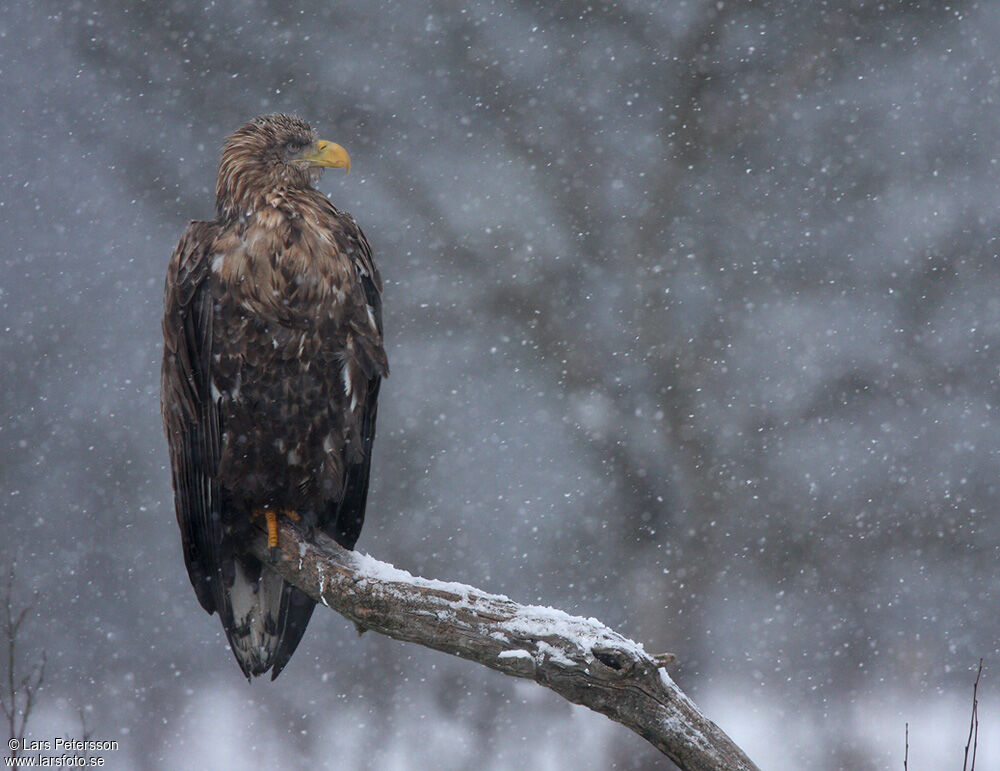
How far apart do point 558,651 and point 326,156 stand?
212cm

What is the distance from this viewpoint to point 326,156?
3557mm

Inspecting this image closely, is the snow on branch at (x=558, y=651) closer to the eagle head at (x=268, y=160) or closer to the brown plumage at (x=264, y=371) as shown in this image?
the brown plumage at (x=264, y=371)

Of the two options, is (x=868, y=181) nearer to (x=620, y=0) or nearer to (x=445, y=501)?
(x=620, y=0)

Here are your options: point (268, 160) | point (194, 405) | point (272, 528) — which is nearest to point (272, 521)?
point (272, 528)

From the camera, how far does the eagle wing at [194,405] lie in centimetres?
319

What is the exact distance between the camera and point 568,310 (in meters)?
9.96

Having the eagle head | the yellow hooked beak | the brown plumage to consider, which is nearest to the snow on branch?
the brown plumage

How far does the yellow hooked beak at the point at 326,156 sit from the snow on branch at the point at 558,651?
1625 millimetres

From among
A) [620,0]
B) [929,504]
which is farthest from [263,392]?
[620,0]

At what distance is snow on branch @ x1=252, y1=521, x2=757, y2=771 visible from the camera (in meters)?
2.16

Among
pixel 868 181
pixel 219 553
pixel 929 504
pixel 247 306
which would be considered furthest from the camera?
pixel 868 181

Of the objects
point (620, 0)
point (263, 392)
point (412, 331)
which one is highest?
point (620, 0)

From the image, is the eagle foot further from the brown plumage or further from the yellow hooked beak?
the yellow hooked beak

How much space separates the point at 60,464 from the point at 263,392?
7742 mm
